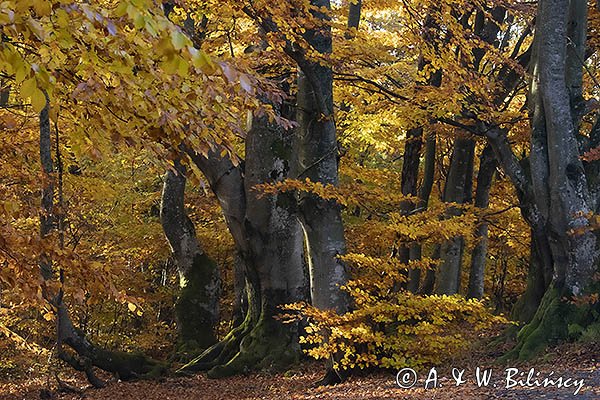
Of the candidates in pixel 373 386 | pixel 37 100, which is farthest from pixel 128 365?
pixel 37 100

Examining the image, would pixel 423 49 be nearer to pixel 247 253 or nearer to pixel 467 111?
pixel 467 111

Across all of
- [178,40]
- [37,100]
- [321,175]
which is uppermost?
[321,175]

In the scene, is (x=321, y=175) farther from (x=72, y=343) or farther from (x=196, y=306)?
(x=196, y=306)

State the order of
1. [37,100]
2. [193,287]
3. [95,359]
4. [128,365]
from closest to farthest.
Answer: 1. [37,100]
2. [95,359]
3. [128,365]
4. [193,287]

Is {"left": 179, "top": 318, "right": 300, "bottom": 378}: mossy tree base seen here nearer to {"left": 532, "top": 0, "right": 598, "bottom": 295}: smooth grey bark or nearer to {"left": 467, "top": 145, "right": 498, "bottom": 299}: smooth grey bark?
{"left": 467, "top": 145, "right": 498, "bottom": 299}: smooth grey bark

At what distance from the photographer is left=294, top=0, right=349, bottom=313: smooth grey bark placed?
782 cm

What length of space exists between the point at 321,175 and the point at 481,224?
19.9 feet

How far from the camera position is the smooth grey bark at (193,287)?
13.5m

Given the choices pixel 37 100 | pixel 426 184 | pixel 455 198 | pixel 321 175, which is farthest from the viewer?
pixel 426 184

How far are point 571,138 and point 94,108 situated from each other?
6.66 meters

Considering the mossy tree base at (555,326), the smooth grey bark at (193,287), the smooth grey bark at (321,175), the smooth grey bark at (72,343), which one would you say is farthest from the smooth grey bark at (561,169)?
the smooth grey bark at (193,287)

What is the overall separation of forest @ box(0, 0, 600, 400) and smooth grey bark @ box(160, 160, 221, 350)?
51 millimetres

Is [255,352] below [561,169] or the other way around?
below

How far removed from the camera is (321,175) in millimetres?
7887
